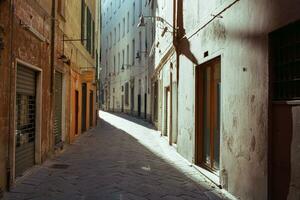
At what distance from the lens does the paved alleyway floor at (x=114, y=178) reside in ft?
21.8

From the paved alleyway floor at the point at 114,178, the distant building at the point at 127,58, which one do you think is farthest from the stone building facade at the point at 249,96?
the distant building at the point at 127,58

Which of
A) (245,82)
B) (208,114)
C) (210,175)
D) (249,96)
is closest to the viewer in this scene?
(249,96)

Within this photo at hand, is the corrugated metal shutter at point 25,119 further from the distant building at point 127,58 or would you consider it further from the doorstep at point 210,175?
the distant building at point 127,58

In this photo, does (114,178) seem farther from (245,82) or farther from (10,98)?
(245,82)

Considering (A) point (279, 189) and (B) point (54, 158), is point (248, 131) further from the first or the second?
(B) point (54, 158)

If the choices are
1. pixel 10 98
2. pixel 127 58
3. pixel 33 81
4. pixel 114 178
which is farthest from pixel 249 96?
pixel 127 58

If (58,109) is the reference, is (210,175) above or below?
below

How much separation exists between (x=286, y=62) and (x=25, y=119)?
5.20 metres

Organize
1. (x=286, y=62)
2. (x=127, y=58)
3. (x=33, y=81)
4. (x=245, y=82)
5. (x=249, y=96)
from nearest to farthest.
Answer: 1. (x=286, y=62)
2. (x=249, y=96)
3. (x=245, y=82)
4. (x=33, y=81)
5. (x=127, y=58)

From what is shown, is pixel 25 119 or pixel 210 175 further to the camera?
pixel 25 119

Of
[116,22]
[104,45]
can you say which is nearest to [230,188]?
[116,22]

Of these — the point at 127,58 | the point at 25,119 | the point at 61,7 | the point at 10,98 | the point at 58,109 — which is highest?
the point at 127,58

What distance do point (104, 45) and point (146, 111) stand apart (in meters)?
23.0

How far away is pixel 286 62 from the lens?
513cm
